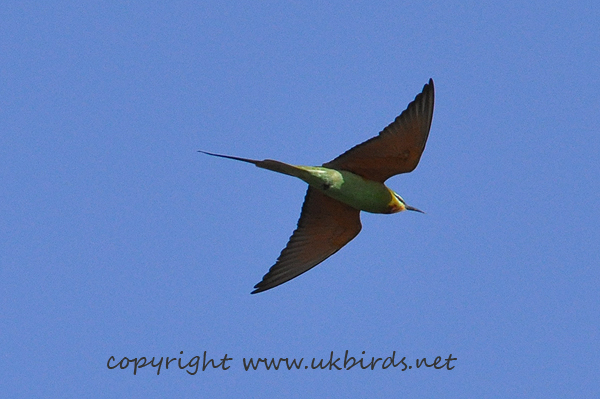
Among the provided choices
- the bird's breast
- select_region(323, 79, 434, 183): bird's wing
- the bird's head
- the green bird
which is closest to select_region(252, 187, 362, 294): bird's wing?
the green bird

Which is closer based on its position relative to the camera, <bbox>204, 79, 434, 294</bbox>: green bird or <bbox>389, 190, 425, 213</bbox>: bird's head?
<bbox>204, 79, 434, 294</bbox>: green bird

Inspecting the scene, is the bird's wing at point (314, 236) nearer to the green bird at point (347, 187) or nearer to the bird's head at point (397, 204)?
the green bird at point (347, 187)

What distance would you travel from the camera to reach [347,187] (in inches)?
438

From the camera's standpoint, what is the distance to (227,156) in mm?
9750

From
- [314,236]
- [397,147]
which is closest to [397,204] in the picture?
[397,147]

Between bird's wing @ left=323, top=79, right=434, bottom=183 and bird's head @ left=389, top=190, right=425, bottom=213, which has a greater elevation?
bird's wing @ left=323, top=79, right=434, bottom=183

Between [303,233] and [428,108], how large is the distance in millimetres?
2371

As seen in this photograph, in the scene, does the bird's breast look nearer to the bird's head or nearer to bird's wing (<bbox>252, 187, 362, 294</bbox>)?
the bird's head

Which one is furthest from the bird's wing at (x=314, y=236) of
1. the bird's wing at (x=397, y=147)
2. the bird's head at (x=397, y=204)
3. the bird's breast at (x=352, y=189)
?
the bird's wing at (x=397, y=147)

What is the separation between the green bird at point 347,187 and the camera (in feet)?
35.0

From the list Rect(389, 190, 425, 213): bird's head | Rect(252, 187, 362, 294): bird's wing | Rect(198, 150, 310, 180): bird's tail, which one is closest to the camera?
Rect(198, 150, 310, 180): bird's tail

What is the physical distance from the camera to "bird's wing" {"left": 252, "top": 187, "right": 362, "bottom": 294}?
11.6 meters

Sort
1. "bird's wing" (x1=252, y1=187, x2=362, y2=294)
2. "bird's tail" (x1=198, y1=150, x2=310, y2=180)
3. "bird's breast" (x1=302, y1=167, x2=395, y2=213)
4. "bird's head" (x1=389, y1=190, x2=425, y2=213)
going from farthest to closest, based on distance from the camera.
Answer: "bird's wing" (x1=252, y1=187, x2=362, y2=294) < "bird's head" (x1=389, y1=190, x2=425, y2=213) < "bird's breast" (x1=302, y1=167, x2=395, y2=213) < "bird's tail" (x1=198, y1=150, x2=310, y2=180)

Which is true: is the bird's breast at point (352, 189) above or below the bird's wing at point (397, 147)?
below
